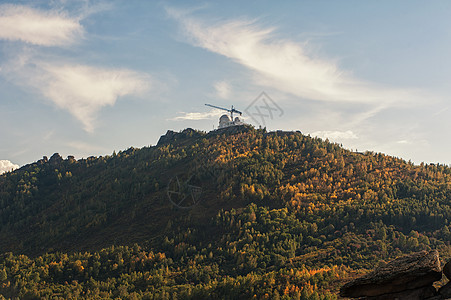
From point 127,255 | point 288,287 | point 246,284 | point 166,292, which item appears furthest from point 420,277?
point 127,255

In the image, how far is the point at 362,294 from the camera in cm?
4103

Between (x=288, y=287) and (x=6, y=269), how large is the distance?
140 metres

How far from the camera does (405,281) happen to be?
38.9 meters

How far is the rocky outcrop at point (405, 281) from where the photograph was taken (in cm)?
3831

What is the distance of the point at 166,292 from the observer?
146750 mm

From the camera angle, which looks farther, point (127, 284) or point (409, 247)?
point (409, 247)

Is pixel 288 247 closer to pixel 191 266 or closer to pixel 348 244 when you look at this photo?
pixel 348 244

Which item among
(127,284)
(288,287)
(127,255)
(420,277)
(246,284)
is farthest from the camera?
(127,255)

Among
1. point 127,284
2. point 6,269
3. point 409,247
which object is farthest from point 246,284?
point 6,269

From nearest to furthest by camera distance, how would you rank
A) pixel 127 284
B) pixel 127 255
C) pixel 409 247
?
pixel 127 284, pixel 409 247, pixel 127 255

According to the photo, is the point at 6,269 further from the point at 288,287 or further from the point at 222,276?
the point at 288,287

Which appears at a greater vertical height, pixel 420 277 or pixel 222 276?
pixel 420 277

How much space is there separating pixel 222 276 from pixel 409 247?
285 ft

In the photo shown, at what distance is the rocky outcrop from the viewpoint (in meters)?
38.3
